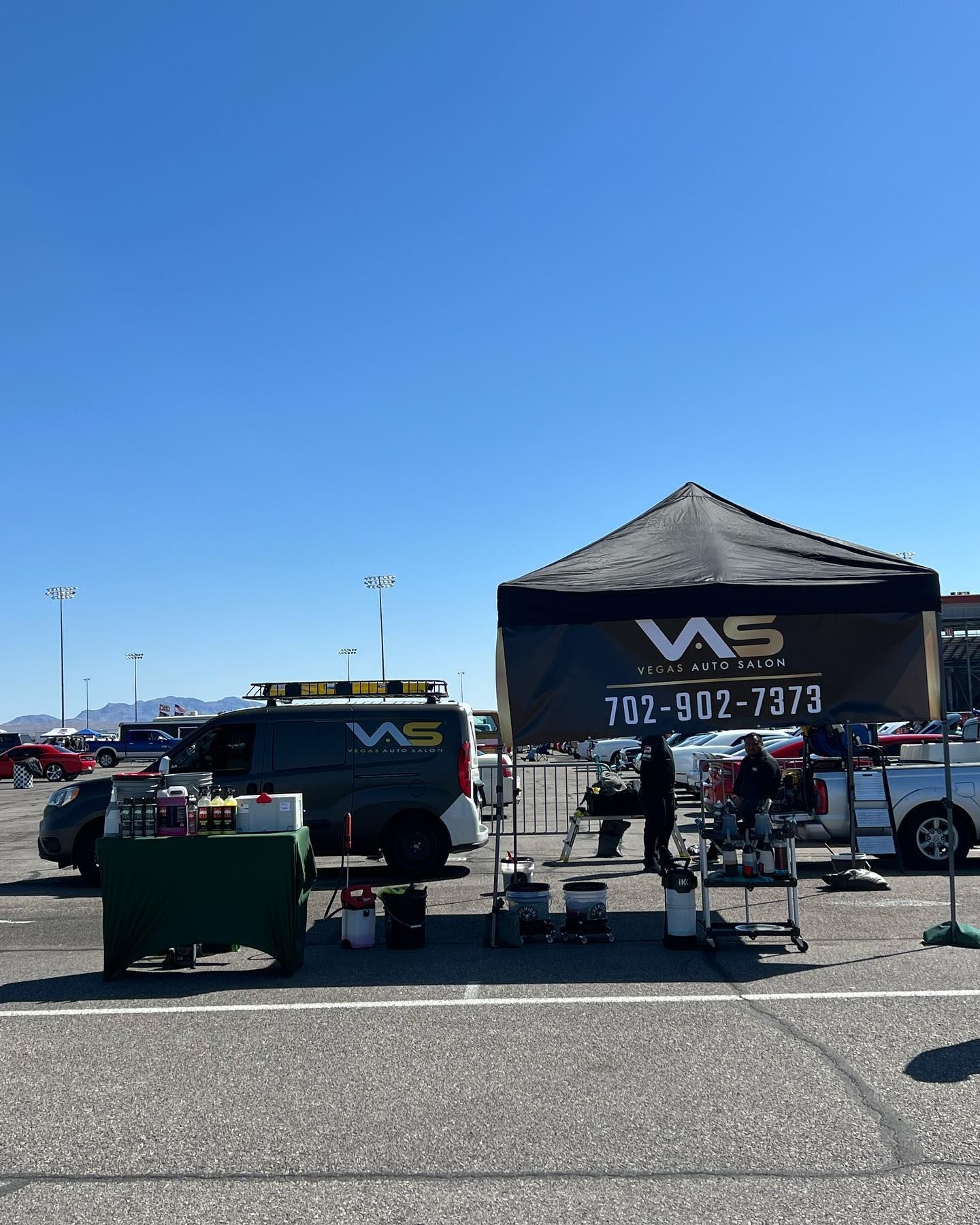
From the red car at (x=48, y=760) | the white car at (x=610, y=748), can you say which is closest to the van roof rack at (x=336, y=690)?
the white car at (x=610, y=748)

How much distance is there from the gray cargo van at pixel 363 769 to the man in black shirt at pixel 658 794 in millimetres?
1969

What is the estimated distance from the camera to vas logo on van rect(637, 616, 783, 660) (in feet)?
30.3

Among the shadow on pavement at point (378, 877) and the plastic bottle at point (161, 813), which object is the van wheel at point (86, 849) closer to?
the shadow on pavement at point (378, 877)

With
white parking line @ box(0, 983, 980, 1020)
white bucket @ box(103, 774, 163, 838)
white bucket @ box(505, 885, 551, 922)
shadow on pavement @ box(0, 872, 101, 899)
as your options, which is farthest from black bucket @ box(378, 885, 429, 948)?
shadow on pavement @ box(0, 872, 101, 899)

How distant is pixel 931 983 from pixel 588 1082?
3.13 metres

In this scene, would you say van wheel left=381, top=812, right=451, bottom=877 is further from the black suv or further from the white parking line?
the white parking line

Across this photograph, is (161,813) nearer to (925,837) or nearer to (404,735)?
(404,735)

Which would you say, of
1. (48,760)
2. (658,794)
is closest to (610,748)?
(48,760)

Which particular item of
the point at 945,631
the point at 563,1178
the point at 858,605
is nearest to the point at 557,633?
the point at 858,605

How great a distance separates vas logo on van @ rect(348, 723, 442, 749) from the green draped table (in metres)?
4.79

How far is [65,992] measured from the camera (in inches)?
302

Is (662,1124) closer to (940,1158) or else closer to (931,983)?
(940,1158)

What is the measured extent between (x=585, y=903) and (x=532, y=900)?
45 cm

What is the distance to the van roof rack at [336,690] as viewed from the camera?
12.6m
